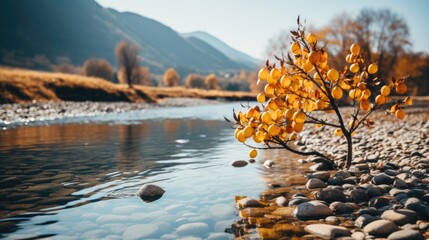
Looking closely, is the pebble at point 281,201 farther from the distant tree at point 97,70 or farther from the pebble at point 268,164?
the distant tree at point 97,70

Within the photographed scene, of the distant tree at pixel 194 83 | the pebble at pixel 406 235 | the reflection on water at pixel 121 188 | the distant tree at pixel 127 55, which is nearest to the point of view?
the pebble at pixel 406 235

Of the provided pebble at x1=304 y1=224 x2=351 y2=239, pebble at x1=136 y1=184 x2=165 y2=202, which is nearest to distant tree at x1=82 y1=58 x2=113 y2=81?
pebble at x1=136 y1=184 x2=165 y2=202

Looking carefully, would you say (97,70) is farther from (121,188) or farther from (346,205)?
(346,205)

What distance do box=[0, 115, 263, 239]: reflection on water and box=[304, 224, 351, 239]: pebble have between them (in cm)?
114

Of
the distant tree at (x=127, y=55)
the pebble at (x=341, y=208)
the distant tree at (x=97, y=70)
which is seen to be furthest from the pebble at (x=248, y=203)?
the distant tree at (x=97, y=70)

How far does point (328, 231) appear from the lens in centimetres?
407

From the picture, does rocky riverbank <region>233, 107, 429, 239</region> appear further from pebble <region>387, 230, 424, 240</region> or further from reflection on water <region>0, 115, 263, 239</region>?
reflection on water <region>0, 115, 263, 239</region>

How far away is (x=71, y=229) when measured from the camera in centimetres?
452

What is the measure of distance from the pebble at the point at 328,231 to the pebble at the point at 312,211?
0.43 meters

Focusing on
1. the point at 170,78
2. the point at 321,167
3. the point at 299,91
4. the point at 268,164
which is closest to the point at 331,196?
the point at 299,91

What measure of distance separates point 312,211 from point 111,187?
154 inches

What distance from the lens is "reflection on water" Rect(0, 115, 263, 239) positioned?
15.4ft

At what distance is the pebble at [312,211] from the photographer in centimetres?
469

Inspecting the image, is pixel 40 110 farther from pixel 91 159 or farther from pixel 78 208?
pixel 78 208
